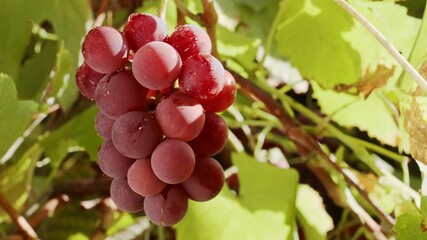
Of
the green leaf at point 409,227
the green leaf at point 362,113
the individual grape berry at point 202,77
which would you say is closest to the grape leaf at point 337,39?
the green leaf at point 362,113

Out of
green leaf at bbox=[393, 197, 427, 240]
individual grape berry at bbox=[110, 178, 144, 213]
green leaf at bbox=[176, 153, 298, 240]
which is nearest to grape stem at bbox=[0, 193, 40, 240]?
green leaf at bbox=[176, 153, 298, 240]

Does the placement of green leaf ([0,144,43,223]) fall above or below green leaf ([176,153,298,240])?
below

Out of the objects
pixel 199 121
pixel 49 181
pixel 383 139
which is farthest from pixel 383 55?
pixel 49 181

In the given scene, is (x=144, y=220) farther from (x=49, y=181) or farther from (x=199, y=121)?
(x=199, y=121)

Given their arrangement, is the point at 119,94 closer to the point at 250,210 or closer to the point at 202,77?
the point at 202,77

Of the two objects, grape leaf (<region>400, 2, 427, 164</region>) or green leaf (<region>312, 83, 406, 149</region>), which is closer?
grape leaf (<region>400, 2, 427, 164</region>)

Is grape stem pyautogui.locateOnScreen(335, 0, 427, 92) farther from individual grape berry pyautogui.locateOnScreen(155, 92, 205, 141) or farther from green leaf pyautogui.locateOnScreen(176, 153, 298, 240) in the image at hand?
green leaf pyautogui.locateOnScreen(176, 153, 298, 240)

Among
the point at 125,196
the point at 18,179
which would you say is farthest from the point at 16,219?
the point at 125,196
